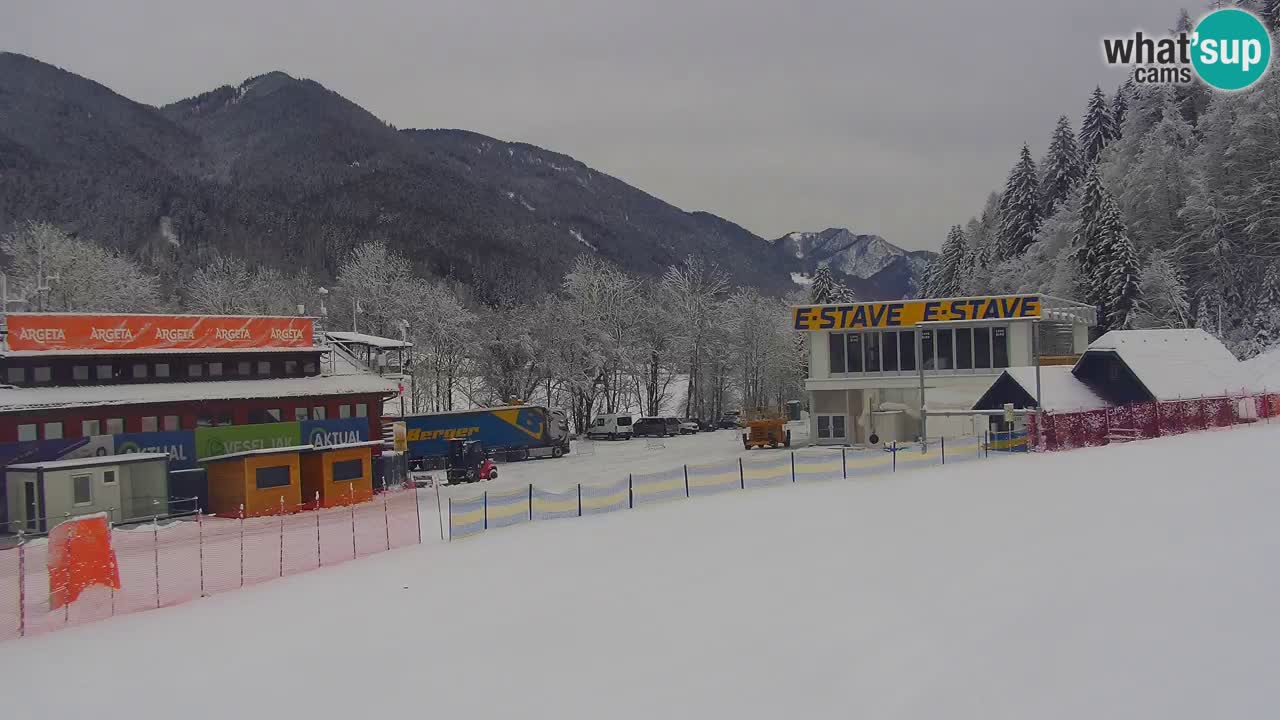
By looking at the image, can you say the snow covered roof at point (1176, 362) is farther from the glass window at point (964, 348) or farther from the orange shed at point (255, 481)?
the orange shed at point (255, 481)

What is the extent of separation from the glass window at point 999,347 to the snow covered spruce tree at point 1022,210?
5027cm

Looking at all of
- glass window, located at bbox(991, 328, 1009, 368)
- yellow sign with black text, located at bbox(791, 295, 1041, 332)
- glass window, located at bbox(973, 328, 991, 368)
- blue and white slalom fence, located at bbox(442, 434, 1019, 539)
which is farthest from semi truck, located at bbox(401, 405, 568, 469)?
glass window, located at bbox(991, 328, 1009, 368)

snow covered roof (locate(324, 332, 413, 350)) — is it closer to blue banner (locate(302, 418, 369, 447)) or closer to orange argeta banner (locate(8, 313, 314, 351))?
orange argeta banner (locate(8, 313, 314, 351))

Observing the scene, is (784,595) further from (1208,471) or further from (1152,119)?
(1152,119)

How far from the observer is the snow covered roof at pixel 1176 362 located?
4356cm

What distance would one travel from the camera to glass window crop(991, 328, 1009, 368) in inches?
2042

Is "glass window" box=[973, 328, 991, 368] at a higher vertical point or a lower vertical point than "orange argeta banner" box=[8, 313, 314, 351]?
lower

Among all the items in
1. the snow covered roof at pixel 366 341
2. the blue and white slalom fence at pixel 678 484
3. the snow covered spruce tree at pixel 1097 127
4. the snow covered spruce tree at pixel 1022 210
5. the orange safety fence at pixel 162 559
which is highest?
the snow covered spruce tree at pixel 1097 127

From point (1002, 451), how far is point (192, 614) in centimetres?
3036

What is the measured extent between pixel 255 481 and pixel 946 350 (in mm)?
37770

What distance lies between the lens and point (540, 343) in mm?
82188

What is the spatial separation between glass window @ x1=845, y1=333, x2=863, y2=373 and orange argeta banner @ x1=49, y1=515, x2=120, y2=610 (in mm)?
43152

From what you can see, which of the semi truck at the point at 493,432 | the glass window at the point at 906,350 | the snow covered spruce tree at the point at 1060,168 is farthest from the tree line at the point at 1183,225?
the semi truck at the point at 493,432

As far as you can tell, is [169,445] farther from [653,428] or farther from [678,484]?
[653,428]
